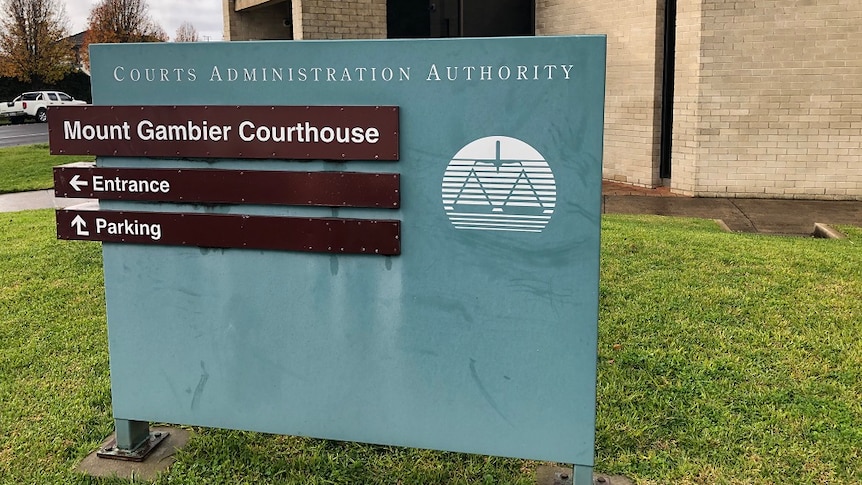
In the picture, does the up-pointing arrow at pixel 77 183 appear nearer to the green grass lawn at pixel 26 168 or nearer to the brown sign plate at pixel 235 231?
the brown sign plate at pixel 235 231

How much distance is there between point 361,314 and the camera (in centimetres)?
327

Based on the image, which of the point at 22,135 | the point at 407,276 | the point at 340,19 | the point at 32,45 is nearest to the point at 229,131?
the point at 407,276

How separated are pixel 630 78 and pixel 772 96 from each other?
2622mm

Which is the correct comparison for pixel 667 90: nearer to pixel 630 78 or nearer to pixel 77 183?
pixel 630 78

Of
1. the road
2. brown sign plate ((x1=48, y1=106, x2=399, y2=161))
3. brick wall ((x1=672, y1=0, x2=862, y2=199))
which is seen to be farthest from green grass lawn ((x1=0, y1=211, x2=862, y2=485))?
the road

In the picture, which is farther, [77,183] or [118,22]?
[118,22]

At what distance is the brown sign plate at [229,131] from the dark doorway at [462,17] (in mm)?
13712

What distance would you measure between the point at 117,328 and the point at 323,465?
1103mm

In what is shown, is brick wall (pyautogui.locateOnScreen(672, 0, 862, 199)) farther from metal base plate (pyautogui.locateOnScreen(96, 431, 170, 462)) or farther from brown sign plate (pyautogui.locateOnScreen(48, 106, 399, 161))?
metal base plate (pyautogui.locateOnScreen(96, 431, 170, 462))

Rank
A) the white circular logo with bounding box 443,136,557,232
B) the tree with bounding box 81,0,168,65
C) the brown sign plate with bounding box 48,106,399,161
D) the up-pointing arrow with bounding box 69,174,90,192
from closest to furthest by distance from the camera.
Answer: the white circular logo with bounding box 443,136,557,232
the brown sign plate with bounding box 48,106,399,161
the up-pointing arrow with bounding box 69,174,90,192
the tree with bounding box 81,0,168,65

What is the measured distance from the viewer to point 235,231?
3.29 metres

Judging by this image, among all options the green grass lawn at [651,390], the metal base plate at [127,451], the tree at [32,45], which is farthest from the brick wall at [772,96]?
the tree at [32,45]

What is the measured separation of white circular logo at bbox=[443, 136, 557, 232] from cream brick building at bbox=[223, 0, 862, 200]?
11.1 meters

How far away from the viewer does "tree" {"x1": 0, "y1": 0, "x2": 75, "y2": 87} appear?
48.9 meters
